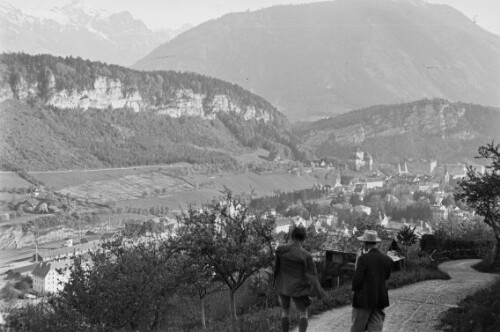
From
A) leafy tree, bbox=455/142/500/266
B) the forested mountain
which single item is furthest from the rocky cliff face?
leafy tree, bbox=455/142/500/266

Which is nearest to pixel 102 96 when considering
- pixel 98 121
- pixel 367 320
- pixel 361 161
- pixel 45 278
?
pixel 98 121

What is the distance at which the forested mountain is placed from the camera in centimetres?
12962

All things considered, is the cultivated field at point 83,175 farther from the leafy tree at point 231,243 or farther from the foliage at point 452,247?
the leafy tree at point 231,243

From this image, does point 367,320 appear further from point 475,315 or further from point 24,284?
point 24,284

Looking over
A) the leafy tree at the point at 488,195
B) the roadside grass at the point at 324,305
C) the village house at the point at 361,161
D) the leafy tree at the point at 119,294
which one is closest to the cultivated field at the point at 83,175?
the village house at the point at 361,161

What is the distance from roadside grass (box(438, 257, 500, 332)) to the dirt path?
15.6 inches

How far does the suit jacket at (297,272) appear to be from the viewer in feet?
31.9

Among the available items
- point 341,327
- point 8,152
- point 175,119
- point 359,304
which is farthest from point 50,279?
point 175,119

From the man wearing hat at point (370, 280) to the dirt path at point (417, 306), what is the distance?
3.26 metres

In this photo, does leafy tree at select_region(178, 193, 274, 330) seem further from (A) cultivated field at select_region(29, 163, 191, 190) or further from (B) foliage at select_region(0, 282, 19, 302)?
(A) cultivated field at select_region(29, 163, 191, 190)

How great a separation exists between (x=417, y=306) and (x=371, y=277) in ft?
19.6

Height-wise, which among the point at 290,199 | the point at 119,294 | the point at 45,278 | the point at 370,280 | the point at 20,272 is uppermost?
the point at 370,280

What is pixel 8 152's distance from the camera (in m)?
115

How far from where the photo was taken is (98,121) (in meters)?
157
